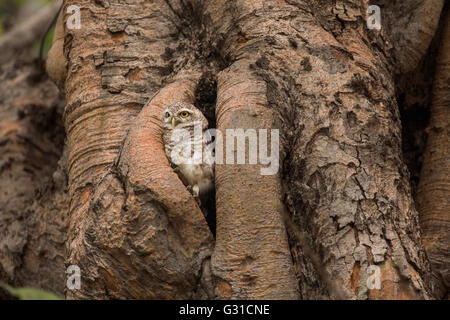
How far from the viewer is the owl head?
355 cm

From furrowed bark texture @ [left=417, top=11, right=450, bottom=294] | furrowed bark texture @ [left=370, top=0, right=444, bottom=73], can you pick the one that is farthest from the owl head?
furrowed bark texture @ [left=417, top=11, right=450, bottom=294]

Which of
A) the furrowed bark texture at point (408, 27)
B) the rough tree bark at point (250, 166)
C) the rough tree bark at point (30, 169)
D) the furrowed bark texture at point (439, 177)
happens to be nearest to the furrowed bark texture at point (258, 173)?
Answer: the rough tree bark at point (250, 166)

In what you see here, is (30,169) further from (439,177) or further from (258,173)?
(439,177)

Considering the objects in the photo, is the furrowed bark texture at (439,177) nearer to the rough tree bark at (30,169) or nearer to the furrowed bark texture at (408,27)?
the furrowed bark texture at (408,27)

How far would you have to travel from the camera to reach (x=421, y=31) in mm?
4410

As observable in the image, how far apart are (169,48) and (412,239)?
2.11m

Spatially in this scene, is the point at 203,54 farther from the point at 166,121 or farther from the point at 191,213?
the point at 191,213

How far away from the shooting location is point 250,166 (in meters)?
3.14

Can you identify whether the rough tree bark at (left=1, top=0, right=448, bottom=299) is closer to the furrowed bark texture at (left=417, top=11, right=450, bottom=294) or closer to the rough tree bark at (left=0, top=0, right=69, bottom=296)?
the furrowed bark texture at (left=417, top=11, right=450, bottom=294)

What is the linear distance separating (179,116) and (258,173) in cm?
70

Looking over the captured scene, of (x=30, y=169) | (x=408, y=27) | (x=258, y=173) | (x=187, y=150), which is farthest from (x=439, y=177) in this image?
(x=30, y=169)

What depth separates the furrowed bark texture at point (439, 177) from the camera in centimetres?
408

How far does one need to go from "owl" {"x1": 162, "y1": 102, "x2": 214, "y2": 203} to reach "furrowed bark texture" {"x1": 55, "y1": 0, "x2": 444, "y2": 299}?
96mm

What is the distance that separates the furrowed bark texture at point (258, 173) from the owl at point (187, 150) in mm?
96
